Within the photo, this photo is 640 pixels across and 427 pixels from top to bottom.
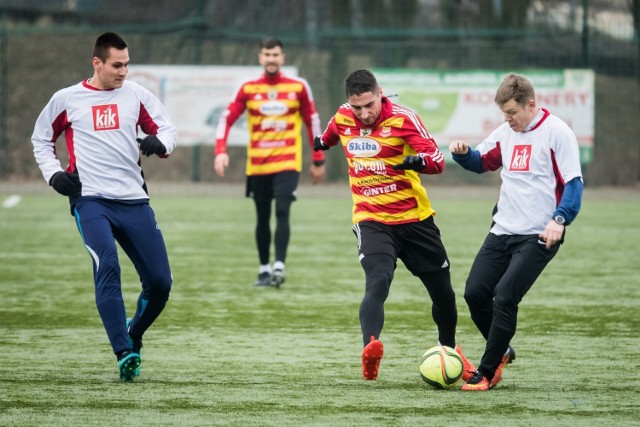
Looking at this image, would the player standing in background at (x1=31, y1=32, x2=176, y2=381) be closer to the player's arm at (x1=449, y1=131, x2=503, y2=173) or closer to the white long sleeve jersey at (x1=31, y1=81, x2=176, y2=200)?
the white long sleeve jersey at (x1=31, y1=81, x2=176, y2=200)

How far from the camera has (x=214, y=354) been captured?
7.29 m

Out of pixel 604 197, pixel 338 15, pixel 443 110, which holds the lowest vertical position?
pixel 604 197

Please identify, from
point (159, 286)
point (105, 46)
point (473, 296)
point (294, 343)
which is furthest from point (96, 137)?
point (473, 296)

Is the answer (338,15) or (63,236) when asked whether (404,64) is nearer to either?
(338,15)

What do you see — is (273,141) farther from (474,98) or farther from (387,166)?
(474,98)

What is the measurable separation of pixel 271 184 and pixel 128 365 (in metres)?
4.66

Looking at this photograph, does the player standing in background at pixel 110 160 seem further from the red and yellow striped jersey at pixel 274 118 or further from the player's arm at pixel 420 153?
the red and yellow striped jersey at pixel 274 118

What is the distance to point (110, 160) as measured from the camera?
6695 mm

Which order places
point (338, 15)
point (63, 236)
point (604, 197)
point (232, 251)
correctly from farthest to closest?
point (338, 15), point (604, 197), point (63, 236), point (232, 251)

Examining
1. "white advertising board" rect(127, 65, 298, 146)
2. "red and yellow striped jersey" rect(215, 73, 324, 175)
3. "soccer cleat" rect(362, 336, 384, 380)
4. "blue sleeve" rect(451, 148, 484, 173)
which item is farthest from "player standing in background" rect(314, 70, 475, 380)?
"white advertising board" rect(127, 65, 298, 146)

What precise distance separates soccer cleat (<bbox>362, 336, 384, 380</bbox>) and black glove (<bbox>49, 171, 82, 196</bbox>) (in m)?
1.85

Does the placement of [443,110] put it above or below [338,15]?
below

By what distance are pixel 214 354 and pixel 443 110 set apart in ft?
44.3

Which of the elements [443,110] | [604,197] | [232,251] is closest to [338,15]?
[443,110]
